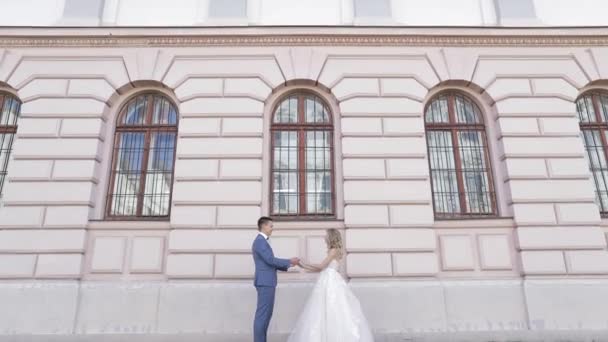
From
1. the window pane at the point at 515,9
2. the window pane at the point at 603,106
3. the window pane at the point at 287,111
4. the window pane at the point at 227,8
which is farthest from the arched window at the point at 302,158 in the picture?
the window pane at the point at 603,106

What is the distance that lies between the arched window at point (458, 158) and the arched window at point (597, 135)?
2163 mm

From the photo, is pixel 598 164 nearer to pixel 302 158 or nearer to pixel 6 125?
pixel 302 158

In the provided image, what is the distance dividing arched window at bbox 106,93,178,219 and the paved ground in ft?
7.25

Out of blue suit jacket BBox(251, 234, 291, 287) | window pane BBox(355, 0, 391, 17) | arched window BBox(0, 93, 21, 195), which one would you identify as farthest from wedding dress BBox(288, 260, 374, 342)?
arched window BBox(0, 93, 21, 195)

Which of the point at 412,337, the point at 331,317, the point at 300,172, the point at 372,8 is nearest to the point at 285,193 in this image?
the point at 300,172

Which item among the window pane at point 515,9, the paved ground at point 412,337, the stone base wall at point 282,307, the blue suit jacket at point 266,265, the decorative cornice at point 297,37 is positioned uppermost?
the window pane at point 515,9

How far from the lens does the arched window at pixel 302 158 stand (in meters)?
7.86

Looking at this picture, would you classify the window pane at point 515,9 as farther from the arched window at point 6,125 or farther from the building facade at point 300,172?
the arched window at point 6,125

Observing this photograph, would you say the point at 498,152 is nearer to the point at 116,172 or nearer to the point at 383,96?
the point at 383,96

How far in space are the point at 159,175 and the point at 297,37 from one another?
13.3 feet

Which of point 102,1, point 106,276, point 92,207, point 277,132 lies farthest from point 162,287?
point 102,1

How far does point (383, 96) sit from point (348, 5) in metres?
2.37

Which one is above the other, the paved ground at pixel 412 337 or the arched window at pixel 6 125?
the arched window at pixel 6 125

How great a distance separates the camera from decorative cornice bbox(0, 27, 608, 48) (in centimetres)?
838
